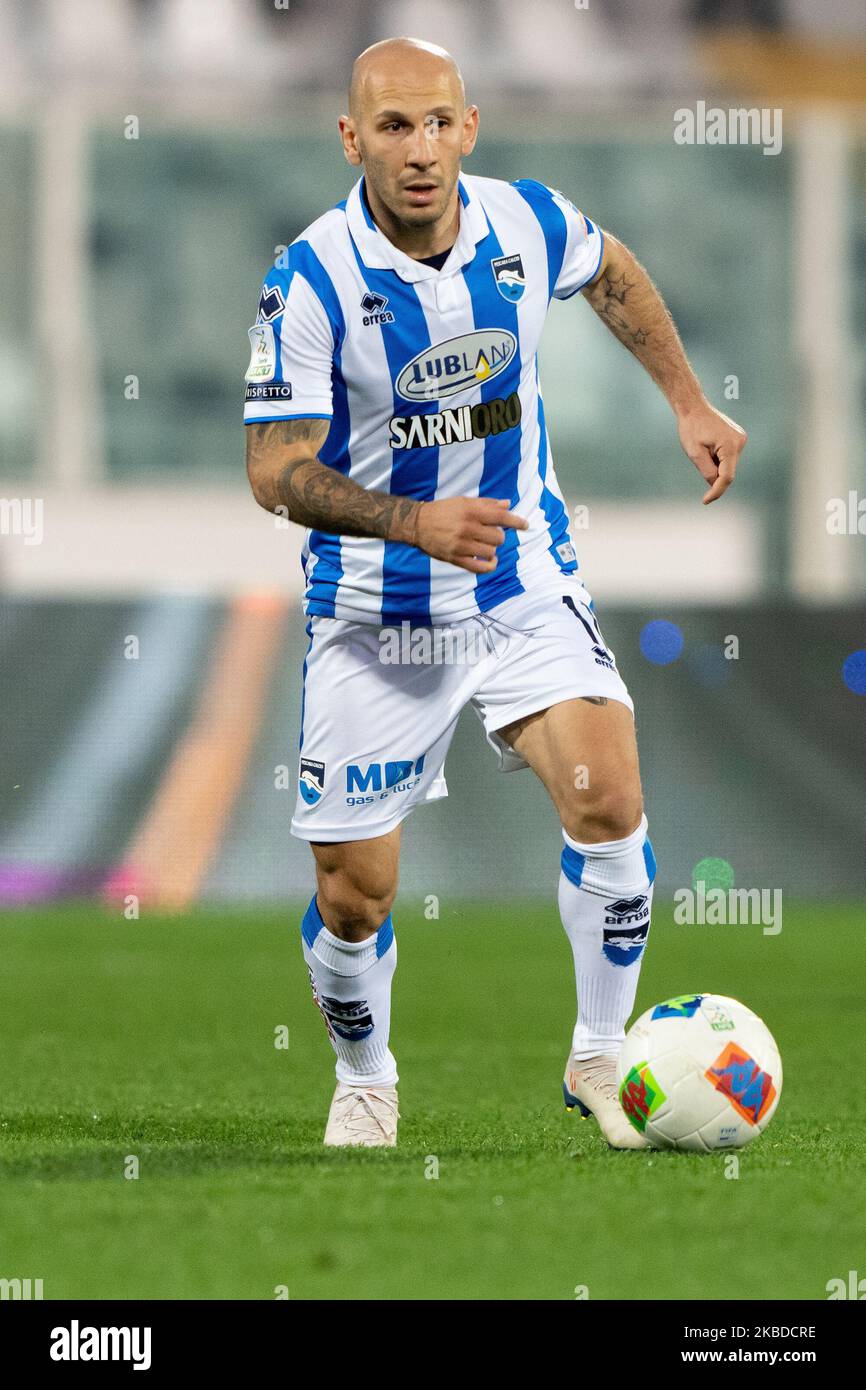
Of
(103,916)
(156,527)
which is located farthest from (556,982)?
(156,527)

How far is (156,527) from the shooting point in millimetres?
29297

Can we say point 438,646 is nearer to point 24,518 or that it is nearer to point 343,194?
point 24,518

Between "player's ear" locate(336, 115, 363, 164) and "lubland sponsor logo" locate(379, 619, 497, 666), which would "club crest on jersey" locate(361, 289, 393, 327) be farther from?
"lubland sponsor logo" locate(379, 619, 497, 666)

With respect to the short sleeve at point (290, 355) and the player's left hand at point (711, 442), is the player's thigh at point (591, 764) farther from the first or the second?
the short sleeve at point (290, 355)

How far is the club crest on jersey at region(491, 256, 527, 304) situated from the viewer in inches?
214

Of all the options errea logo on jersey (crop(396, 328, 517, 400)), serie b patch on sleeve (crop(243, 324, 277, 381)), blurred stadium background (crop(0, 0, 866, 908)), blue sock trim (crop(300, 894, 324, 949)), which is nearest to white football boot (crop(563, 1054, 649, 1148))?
blue sock trim (crop(300, 894, 324, 949))

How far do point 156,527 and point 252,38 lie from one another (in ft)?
22.4

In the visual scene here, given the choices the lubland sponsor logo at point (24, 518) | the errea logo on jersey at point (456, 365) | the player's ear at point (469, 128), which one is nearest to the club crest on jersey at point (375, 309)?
the errea logo on jersey at point (456, 365)

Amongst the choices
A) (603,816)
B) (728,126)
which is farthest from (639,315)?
(728,126)

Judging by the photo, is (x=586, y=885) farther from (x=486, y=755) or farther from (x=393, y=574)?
(x=486, y=755)

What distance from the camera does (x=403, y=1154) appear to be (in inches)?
201

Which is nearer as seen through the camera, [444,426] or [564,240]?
[444,426]
